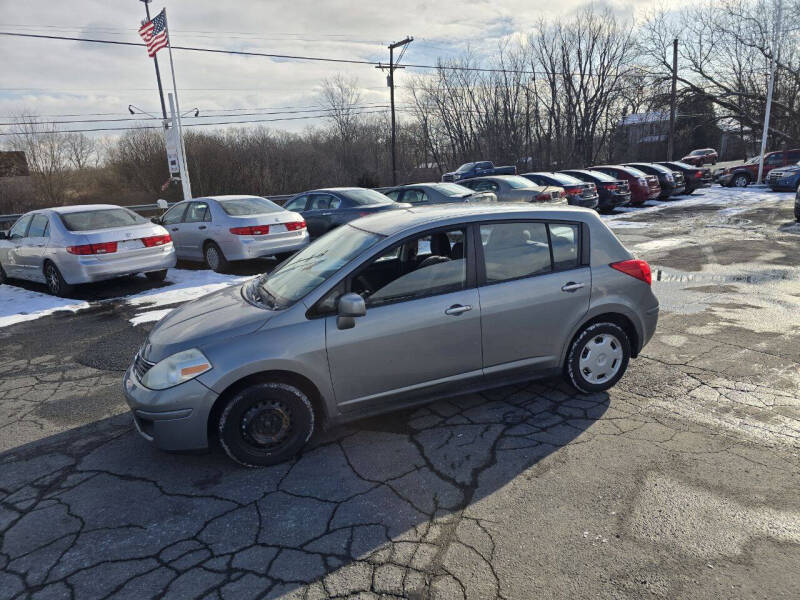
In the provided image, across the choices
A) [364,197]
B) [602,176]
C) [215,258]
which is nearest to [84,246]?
[215,258]

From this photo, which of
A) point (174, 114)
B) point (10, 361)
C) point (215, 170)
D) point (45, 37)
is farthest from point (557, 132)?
point (10, 361)

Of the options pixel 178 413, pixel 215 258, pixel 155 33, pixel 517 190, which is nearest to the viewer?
pixel 178 413

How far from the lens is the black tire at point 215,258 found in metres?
10.3

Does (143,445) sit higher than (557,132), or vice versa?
(557,132)

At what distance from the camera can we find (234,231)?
32.3ft

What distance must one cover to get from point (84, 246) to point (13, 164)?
1345 inches

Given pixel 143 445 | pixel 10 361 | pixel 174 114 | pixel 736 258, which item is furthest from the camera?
pixel 174 114

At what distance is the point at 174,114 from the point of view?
19.3m

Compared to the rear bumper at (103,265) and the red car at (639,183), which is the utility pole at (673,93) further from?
the rear bumper at (103,265)

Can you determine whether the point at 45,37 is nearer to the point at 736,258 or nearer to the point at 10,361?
the point at 10,361

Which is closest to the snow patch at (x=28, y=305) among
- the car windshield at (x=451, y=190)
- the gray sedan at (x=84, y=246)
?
the gray sedan at (x=84, y=246)

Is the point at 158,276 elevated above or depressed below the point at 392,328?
below

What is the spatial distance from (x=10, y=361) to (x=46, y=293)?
3.92 m

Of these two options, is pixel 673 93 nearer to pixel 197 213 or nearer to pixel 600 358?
pixel 197 213
